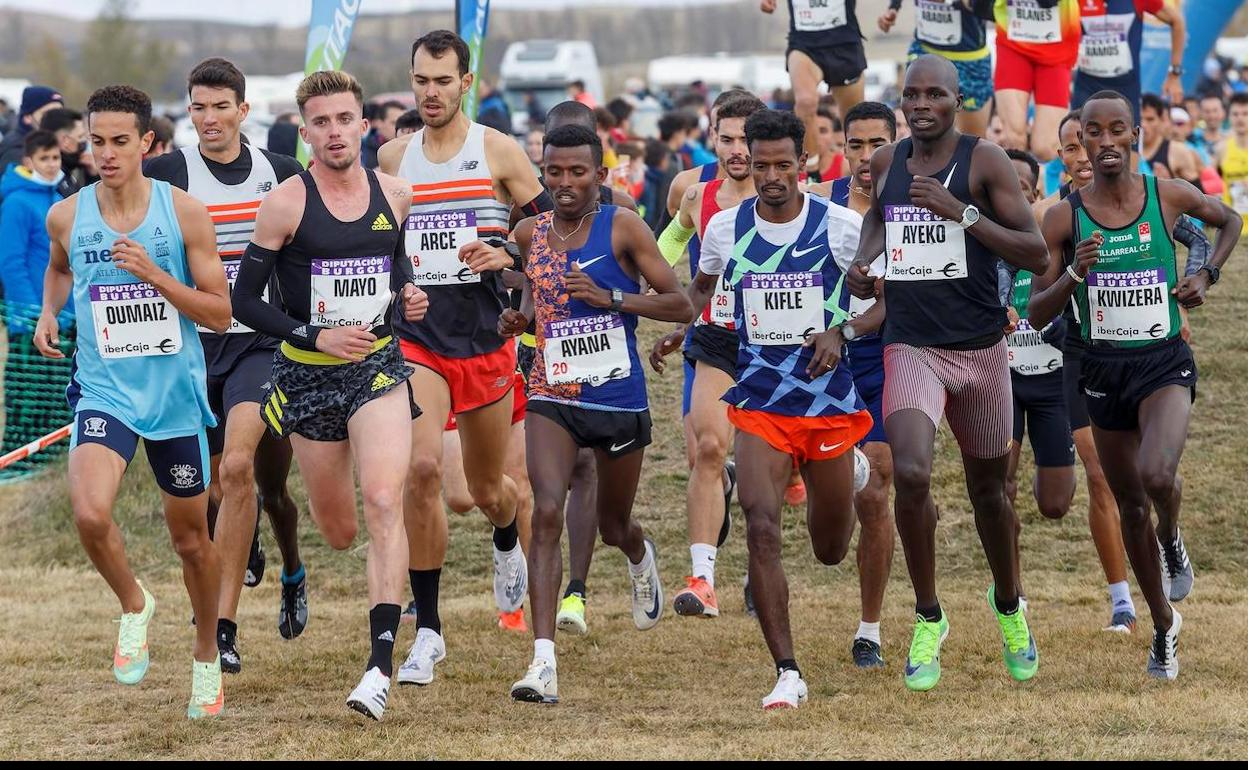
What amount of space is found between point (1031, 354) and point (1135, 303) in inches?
57.2

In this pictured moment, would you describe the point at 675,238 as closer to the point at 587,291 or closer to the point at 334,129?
the point at 587,291

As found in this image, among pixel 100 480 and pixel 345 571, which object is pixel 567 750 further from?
pixel 345 571

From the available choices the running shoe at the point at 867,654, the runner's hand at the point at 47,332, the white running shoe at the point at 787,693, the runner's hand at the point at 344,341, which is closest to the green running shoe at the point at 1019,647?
the running shoe at the point at 867,654

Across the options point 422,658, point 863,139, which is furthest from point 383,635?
point 863,139

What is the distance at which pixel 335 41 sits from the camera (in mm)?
10555

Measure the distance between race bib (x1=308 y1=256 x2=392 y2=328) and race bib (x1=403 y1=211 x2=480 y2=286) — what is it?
95cm

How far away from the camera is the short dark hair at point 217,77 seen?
838 cm

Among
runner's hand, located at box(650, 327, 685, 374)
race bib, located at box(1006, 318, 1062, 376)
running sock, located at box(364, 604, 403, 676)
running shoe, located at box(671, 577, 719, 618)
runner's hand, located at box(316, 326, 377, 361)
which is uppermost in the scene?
runner's hand, located at box(316, 326, 377, 361)

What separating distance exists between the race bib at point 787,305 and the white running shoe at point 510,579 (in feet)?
7.30

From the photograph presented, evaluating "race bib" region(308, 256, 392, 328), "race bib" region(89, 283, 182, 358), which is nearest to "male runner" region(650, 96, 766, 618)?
"race bib" region(308, 256, 392, 328)

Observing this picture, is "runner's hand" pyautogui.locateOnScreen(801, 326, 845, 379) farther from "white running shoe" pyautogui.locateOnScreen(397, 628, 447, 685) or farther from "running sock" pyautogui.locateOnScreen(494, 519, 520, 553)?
"running sock" pyautogui.locateOnScreen(494, 519, 520, 553)

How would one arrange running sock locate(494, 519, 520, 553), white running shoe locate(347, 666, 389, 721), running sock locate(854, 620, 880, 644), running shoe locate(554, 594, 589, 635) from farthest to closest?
1. running sock locate(494, 519, 520, 553)
2. running shoe locate(554, 594, 589, 635)
3. running sock locate(854, 620, 880, 644)
4. white running shoe locate(347, 666, 389, 721)

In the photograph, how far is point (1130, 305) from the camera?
786 cm

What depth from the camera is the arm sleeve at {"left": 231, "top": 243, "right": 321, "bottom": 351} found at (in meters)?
7.23
